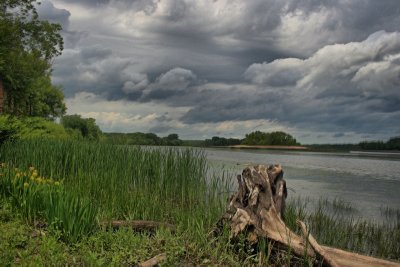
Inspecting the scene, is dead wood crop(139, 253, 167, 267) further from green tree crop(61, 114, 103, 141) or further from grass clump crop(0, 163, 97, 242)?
green tree crop(61, 114, 103, 141)

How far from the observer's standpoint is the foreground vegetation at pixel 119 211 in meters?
5.58

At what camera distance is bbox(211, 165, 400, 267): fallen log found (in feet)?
18.5

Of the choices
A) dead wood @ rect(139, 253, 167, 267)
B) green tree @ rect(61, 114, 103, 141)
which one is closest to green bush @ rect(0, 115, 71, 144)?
dead wood @ rect(139, 253, 167, 267)

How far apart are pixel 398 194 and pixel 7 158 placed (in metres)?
15.5

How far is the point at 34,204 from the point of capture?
6824 mm

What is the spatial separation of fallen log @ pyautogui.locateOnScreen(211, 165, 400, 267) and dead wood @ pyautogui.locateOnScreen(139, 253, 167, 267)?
3.64 feet

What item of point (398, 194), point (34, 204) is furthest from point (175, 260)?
point (398, 194)

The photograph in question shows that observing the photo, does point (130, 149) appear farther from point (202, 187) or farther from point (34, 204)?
point (34, 204)

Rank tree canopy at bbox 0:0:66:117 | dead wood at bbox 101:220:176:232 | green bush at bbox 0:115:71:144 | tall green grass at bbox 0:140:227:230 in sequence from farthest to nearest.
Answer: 1. tree canopy at bbox 0:0:66:117
2. green bush at bbox 0:115:71:144
3. tall green grass at bbox 0:140:227:230
4. dead wood at bbox 101:220:176:232

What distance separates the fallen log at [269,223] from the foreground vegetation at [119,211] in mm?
220

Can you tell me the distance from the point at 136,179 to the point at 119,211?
187 centimetres

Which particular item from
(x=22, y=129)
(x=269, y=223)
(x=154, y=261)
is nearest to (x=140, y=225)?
(x=154, y=261)

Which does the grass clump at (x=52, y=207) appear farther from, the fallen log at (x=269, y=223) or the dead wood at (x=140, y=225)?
the fallen log at (x=269, y=223)

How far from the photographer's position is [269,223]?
6.02 meters
